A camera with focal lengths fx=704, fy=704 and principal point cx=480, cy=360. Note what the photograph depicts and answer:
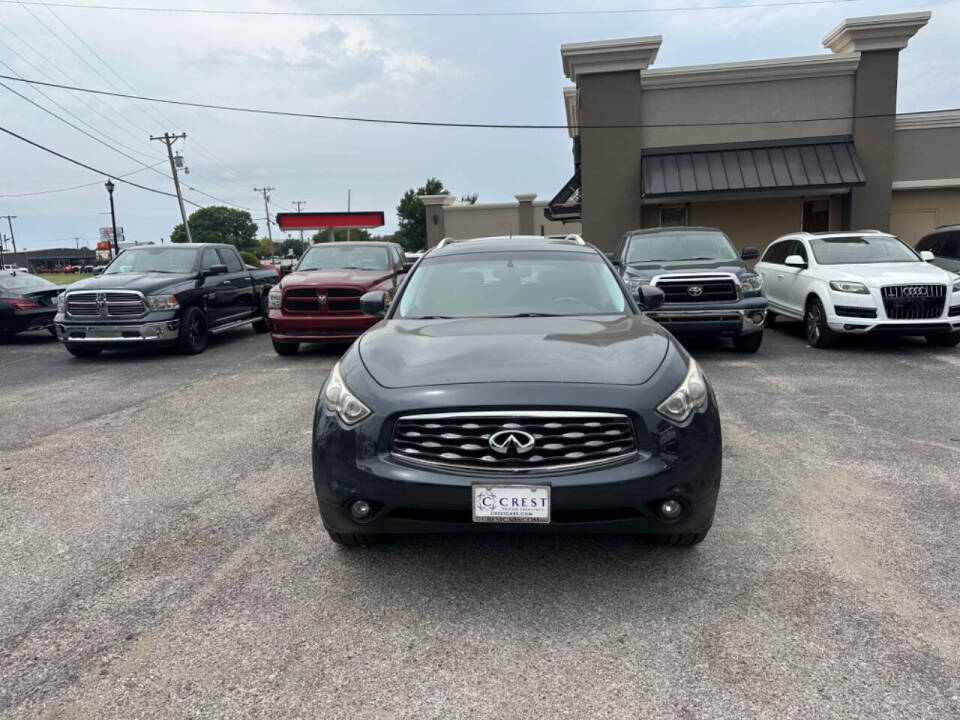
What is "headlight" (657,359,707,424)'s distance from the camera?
3.05m

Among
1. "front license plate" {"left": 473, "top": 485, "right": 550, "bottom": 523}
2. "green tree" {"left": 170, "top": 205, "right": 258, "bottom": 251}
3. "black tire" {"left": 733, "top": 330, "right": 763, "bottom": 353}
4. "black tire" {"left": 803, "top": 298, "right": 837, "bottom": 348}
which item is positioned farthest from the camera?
"green tree" {"left": 170, "top": 205, "right": 258, "bottom": 251}

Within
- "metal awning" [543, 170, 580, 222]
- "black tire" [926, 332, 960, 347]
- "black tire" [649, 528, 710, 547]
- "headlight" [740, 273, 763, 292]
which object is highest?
"metal awning" [543, 170, 580, 222]

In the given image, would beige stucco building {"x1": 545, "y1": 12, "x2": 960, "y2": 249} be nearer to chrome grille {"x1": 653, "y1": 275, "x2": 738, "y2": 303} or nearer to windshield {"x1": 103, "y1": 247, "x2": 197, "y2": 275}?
chrome grille {"x1": 653, "y1": 275, "x2": 738, "y2": 303}

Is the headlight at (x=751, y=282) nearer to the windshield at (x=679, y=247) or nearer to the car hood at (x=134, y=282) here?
the windshield at (x=679, y=247)

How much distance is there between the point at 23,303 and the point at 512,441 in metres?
13.9

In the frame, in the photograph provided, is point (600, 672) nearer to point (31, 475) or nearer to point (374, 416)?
point (374, 416)

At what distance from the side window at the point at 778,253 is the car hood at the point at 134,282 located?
9.73 metres

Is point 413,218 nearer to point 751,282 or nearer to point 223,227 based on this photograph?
point 223,227

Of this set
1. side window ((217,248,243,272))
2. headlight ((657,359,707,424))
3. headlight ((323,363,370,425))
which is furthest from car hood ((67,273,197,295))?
headlight ((657,359,707,424))

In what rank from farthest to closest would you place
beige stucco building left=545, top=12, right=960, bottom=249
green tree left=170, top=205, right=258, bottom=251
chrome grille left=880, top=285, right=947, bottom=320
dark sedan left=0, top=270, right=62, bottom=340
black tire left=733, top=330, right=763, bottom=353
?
green tree left=170, top=205, right=258, bottom=251 → beige stucco building left=545, top=12, right=960, bottom=249 → dark sedan left=0, top=270, right=62, bottom=340 → black tire left=733, top=330, right=763, bottom=353 → chrome grille left=880, top=285, right=947, bottom=320

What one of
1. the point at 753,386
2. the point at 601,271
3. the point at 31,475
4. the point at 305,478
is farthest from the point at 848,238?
the point at 31,475

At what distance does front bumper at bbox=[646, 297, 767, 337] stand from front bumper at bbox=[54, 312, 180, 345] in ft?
23.4

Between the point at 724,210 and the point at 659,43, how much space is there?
4.55 m

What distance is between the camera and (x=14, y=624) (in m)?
3.03
